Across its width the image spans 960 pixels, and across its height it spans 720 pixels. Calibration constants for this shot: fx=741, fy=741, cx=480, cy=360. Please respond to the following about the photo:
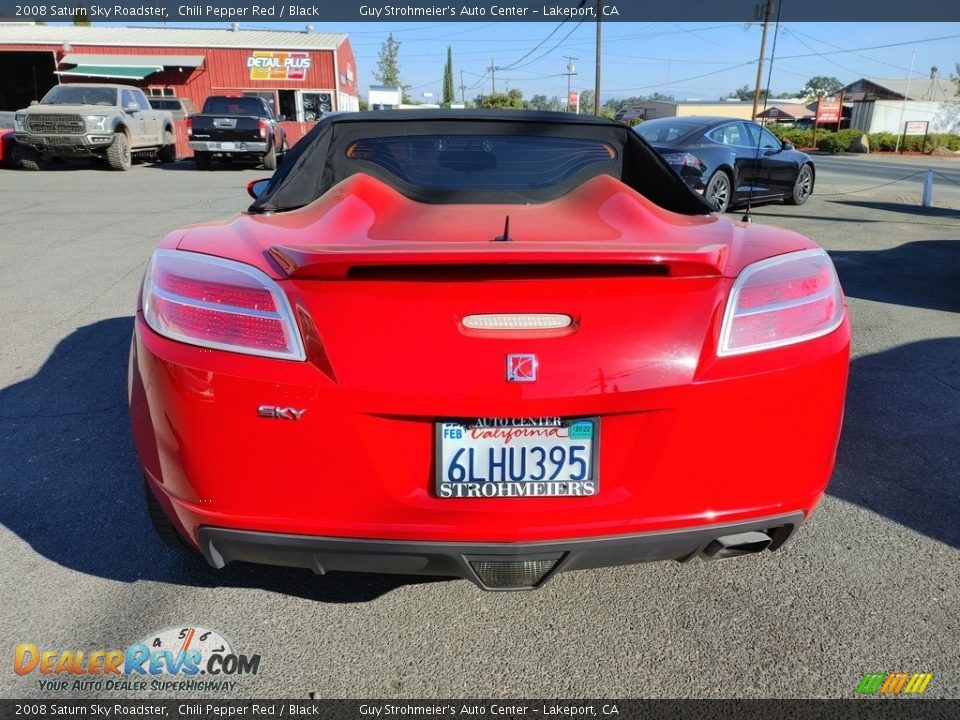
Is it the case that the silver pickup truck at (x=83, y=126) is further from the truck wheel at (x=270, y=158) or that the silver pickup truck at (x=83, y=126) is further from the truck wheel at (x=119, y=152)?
the truck wheel at (x=270, y=158)

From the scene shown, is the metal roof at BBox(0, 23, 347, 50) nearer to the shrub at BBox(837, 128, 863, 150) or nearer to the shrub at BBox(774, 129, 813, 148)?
the shrub at BBox(837, 128, 863, 150)

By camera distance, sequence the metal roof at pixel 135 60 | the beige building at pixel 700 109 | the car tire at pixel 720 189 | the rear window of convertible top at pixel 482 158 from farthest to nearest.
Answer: the beige building at pixel 700 109 → the metal roof at pixel 135 60 → the car tire at pixel 720 189 → the rear window of convertible top at pixel 482 158

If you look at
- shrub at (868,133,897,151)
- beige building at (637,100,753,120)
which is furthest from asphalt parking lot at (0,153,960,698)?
beige building at (637,100,753,120)

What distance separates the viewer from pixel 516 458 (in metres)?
1.74

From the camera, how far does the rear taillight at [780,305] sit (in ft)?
5.88

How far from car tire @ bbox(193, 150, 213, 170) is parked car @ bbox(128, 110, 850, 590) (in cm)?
1866

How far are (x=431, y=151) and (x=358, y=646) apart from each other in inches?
76.9

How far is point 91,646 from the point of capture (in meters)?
2.05

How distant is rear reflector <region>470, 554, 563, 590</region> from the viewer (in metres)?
1.78

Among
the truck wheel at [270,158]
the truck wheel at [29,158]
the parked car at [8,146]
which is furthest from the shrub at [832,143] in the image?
the parked car at [8,146]

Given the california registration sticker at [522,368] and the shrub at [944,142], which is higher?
the california registration sticker at [522,368]

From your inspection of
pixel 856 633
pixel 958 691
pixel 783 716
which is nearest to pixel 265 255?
pixel 783 716

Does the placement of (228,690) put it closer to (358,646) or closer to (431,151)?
(358,646)

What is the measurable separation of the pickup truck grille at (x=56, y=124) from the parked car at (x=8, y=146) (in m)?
1.08
